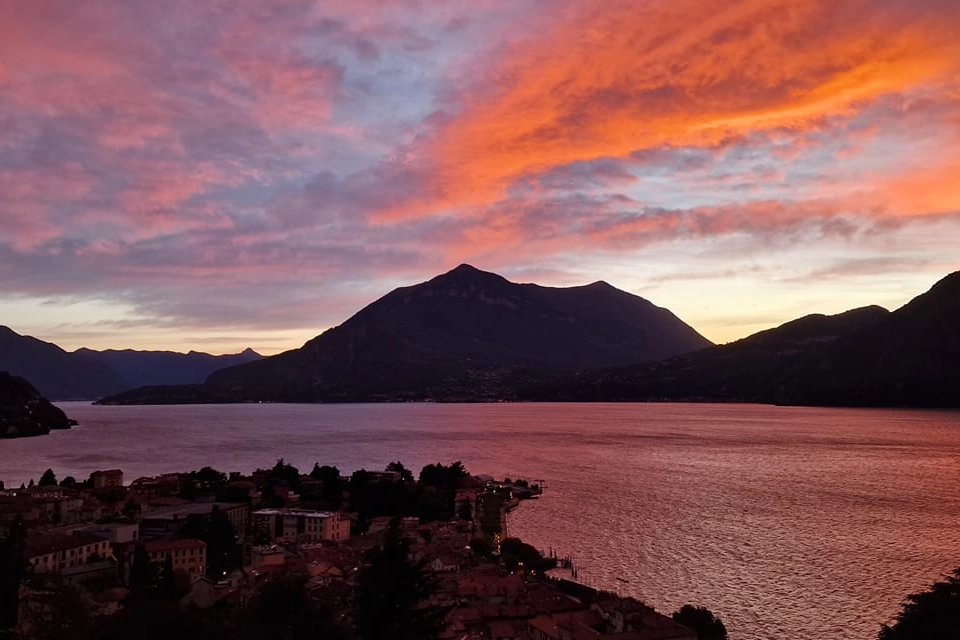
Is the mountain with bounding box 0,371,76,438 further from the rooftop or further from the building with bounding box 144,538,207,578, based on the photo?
the building with bounding box 144,538,207,578

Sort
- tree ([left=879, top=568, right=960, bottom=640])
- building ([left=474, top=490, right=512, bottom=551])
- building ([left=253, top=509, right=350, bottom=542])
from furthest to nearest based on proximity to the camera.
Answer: building ([left=474, top=490, right=512, bottom=551])
building ([left=253, top=509, right=350, bottom=542])
tree ([left=879, top=568, right=960, bottom=640])

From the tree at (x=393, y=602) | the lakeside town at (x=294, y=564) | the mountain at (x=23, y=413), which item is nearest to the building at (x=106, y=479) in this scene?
the lakeside town at (x=294, y=564)

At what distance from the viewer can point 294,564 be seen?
1308 inches

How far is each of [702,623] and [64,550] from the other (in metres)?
28.1

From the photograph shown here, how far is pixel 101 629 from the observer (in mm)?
14500

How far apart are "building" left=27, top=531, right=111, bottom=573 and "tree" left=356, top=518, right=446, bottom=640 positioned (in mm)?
25204

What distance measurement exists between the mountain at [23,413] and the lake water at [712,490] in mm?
9286

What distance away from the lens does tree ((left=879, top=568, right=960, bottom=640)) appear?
19.8 meters

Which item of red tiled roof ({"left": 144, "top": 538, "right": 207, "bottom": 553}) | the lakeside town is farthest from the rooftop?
red tiled roof ({"left": 144, "top": 538, "right": 207, "bottom": 553})

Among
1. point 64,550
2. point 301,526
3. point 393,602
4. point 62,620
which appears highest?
point 393,602

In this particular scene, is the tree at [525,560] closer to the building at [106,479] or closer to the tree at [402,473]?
the tree at [402,473]

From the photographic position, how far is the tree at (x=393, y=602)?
42.1 feet

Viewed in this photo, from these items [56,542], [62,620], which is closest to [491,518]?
[56,542]

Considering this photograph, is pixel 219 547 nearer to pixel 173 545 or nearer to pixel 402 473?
pixel 173 545
